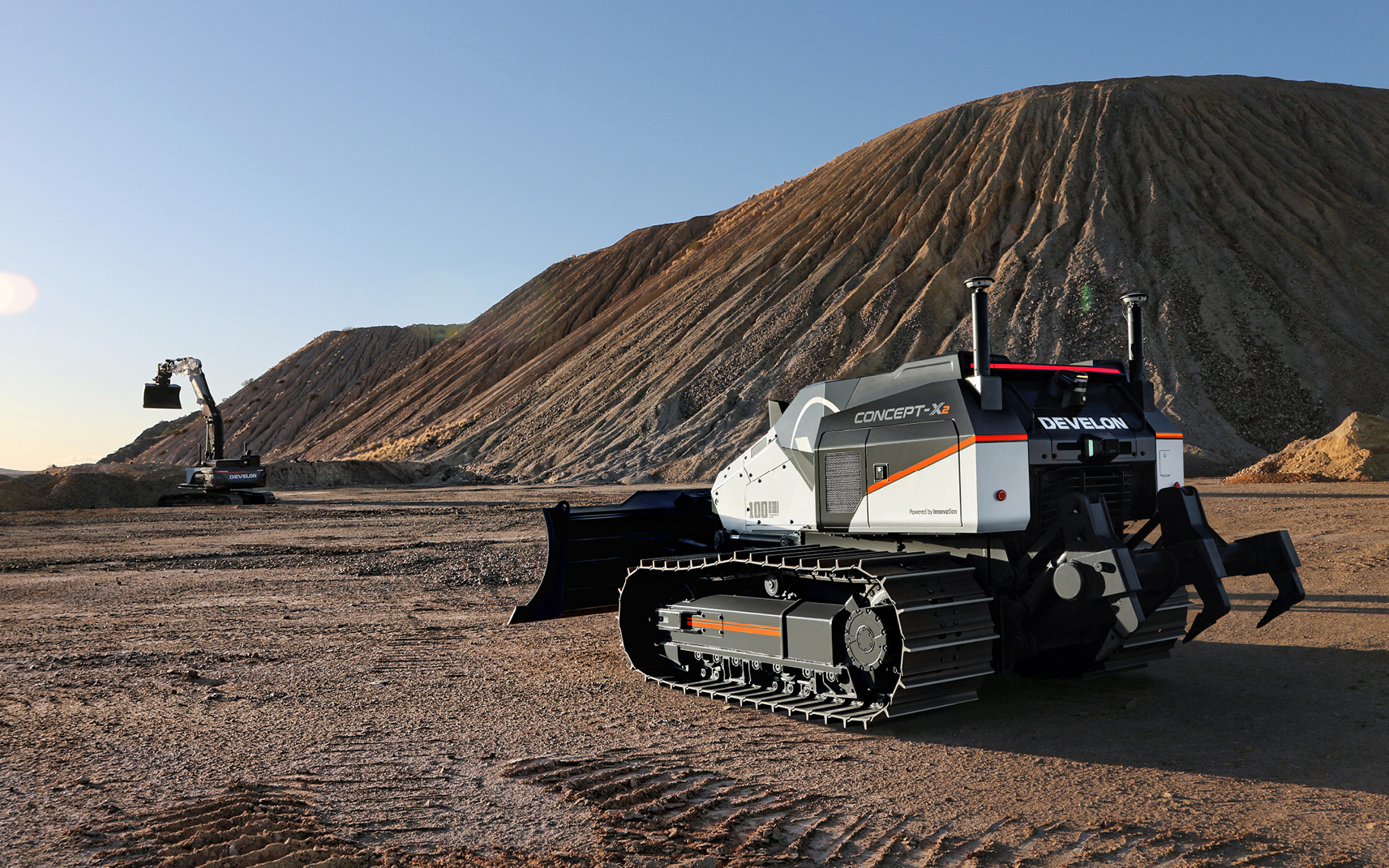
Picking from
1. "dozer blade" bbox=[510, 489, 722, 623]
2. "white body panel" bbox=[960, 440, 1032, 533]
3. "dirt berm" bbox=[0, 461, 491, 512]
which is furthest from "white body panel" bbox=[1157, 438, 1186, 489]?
"dirt berm" bbox=[0, 461, 491, 512]

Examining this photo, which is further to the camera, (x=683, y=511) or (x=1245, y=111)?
(x=1245, y=111)

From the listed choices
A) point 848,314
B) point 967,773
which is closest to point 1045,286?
point 848,314

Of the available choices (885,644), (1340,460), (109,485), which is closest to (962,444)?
(885,644)

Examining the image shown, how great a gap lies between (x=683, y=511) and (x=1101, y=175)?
43.1 m

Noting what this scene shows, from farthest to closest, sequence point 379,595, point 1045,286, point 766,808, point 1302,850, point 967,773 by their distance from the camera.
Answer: point 1045,286
point 379,595
point 967,773
point 766,808
point 1302,850

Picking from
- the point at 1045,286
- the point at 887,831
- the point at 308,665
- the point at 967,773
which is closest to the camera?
the point at 887,831

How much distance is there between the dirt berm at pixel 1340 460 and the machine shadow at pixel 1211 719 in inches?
801

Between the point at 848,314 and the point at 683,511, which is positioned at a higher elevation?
the point at 848,314

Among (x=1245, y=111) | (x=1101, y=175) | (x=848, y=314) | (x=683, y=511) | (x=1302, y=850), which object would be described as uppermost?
(x=1245, y=111)

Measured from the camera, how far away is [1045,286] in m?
40.4

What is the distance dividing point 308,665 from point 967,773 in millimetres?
5795

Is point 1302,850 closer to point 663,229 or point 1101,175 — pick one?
point 1101,175

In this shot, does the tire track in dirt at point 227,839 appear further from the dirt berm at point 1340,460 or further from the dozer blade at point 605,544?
the dirt berm at point 1340,460

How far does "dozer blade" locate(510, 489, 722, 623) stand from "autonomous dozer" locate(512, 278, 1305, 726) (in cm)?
71
